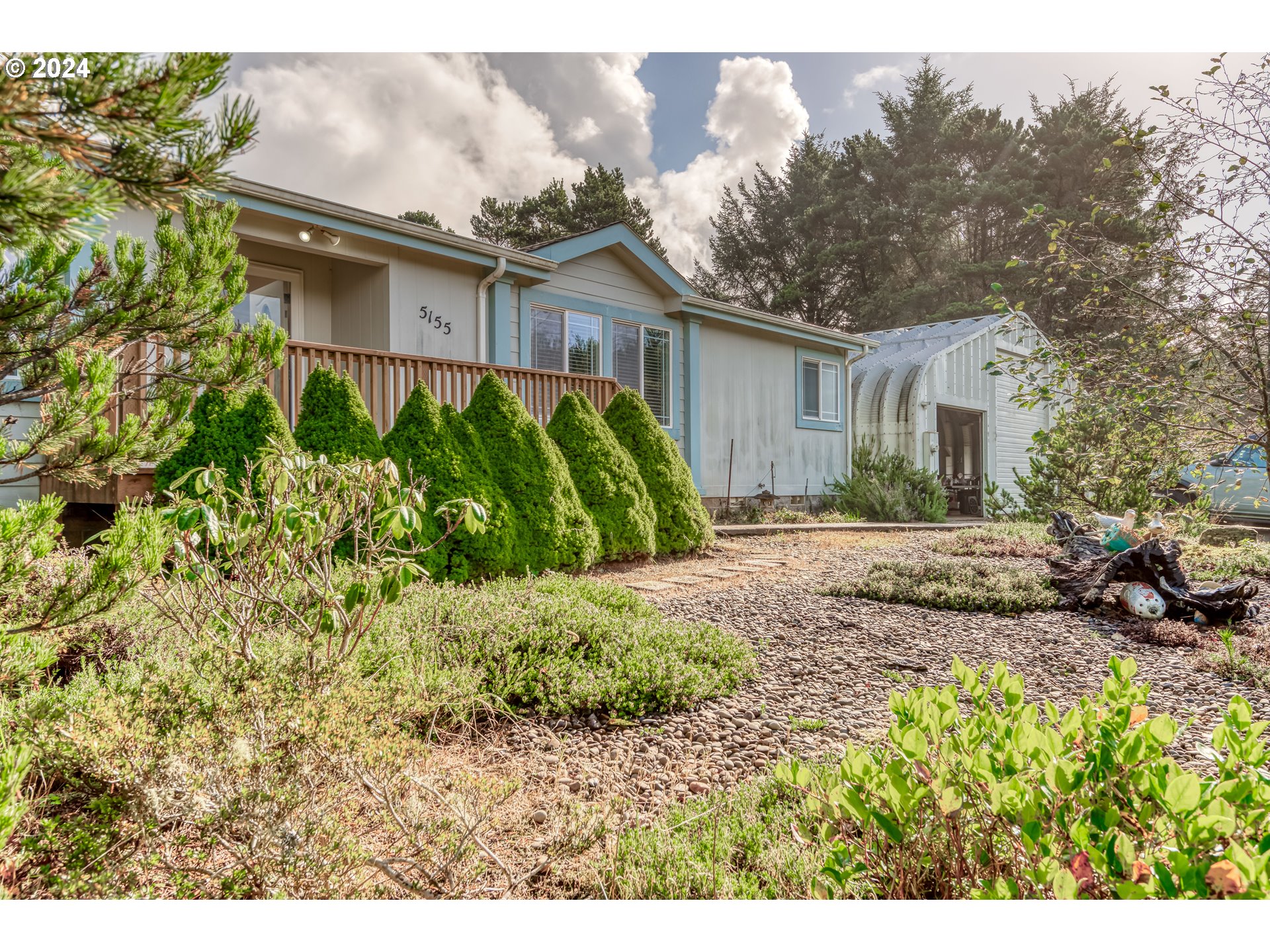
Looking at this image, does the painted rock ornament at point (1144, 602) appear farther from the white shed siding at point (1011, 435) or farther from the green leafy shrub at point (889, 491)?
the white shed siding at point (1011, 435)

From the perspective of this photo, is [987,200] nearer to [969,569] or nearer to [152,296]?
[969,569]

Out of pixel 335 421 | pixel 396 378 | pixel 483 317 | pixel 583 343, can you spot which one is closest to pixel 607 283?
pixel 583 343

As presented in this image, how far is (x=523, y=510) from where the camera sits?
5172 millimetres

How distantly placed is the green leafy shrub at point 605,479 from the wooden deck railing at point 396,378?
0.53 metres

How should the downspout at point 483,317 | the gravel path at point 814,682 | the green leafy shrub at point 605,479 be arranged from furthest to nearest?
the downspout at point 483,317 < the green leafy shrub at point 605,479 < the gravel path at point 814,682

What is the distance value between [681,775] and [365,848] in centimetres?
100

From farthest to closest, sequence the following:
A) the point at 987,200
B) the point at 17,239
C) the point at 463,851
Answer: the point at 987,200, the point at 463,851, the point at 17,239

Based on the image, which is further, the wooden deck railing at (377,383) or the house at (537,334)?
the house at (537,334)

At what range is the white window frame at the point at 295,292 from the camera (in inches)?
288

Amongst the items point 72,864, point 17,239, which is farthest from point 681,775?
point 17,239

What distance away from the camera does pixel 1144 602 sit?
159 inches

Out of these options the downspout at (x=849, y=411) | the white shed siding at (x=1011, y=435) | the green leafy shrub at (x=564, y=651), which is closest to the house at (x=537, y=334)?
the downspout at (x=849, y=411)

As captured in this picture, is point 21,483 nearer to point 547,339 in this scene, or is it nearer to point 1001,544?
point 547,339

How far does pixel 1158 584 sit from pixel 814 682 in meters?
2.59
